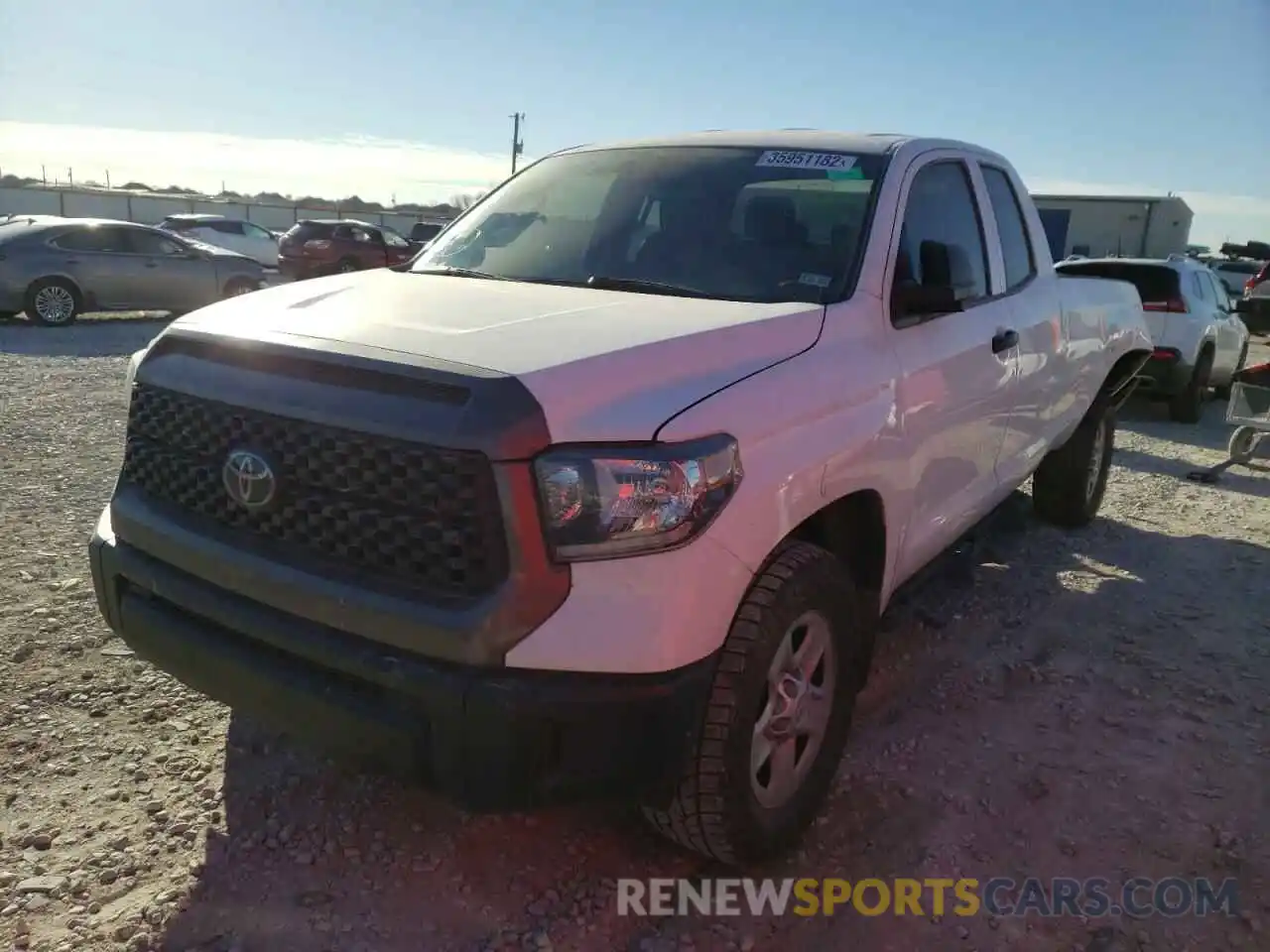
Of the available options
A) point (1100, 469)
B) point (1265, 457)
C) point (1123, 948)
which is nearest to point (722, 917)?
Result: point (1123, 948)

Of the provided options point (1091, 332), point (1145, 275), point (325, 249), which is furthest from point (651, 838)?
point (325, 249)

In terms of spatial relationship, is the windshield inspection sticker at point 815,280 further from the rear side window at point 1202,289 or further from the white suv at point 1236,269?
the white suv at point 1236,269

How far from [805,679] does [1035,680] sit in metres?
1.76

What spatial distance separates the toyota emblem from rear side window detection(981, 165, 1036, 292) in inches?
127

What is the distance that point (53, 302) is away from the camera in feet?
45.2

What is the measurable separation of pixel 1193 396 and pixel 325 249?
54.4 ft

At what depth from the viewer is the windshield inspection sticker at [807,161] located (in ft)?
11.6

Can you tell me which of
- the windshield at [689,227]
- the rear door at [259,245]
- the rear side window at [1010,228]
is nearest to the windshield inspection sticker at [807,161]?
the windshield at [689,227]

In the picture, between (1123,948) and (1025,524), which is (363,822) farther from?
(1025,524)

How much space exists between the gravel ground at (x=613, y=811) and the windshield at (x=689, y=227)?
1633 millimetres

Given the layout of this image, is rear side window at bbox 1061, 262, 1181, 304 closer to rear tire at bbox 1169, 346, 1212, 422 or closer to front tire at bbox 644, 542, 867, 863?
rear tire at bbox 1169, 346, 1212, 422

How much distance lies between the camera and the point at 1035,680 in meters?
4.04

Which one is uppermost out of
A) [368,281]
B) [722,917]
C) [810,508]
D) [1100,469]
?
[368,281]

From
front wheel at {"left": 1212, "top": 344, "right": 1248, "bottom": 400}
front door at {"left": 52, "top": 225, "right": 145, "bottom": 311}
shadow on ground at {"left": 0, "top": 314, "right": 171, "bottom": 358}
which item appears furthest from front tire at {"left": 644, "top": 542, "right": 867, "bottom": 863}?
front door at {"left": 52, "top": 225, "right": 145, "bottom": 311}
